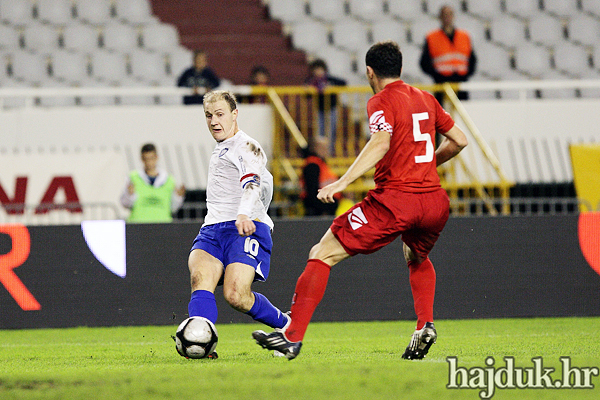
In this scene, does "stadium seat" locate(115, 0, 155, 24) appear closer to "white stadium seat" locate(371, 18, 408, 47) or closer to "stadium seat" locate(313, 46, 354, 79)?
"stadium seat" locate(313, 46, 354, 79)

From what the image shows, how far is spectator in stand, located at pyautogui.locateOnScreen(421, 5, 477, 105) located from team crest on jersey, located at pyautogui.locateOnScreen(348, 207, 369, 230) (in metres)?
7.37

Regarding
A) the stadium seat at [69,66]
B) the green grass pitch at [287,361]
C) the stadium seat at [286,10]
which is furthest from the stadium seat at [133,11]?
the green grass pitch at [287,361]

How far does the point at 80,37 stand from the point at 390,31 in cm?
548

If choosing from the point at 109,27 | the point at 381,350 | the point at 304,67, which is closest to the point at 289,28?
the point at 304,67

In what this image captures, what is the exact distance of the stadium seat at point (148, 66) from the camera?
50.7ft

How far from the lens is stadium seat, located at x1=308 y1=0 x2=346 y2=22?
16.8m

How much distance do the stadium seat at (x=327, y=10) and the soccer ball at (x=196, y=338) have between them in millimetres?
11862

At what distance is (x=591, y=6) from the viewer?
1752 centimetres

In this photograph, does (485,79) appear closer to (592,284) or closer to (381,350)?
(592,284)

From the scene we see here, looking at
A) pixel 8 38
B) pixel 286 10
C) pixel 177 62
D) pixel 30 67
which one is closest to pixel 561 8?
pixel 286 10

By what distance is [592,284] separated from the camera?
348 inches

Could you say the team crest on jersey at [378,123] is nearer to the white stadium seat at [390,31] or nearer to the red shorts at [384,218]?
the red shorts at [384,218]

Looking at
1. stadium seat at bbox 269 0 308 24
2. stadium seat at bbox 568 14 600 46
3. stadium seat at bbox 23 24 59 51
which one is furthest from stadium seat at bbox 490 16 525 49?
stadium seat at bbox 23 24 59 51

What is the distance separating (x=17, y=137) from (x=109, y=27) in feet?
15.0
